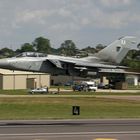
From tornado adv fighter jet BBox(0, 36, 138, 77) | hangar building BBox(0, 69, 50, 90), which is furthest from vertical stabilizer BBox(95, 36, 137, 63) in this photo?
hangar building BBox(0, 69, 50, 90)

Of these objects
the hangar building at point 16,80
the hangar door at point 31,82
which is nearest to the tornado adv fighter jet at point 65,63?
the hangar building at point 16,80

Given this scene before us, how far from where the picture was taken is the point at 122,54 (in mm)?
33281

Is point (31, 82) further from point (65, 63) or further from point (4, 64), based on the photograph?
point (65, 63)

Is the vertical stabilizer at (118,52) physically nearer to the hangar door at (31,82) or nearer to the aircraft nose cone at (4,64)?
the aircraft nose cone at (4,64)

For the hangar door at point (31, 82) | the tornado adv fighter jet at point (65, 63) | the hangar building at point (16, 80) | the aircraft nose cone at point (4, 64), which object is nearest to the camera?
the tornado adv fighter jet at point (65, 63)

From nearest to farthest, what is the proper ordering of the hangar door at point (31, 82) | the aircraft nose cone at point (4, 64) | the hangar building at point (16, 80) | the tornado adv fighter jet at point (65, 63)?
the tornado adv fighter jet at point (65, 63) → the aircraft nose cone at point (4, 64) → the hangar building at point (16, 80) → the hangar door at point (31, 82)

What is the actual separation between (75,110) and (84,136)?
1744 cm

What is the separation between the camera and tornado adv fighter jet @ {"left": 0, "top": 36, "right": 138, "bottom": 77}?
25109mm

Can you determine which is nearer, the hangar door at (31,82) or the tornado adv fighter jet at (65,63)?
the tornado adv fighter jet at (65,63)

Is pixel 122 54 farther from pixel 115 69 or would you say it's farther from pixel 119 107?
pixel 119 107

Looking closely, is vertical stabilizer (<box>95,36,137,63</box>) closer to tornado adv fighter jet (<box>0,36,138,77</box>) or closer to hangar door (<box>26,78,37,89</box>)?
tornado adv fighter jet (<box>0,36,138,77</box>)

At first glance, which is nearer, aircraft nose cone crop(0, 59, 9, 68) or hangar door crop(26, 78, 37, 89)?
aircraft nose cone crop(0, 59, 9, 68)

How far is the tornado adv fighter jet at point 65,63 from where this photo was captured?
25109mm

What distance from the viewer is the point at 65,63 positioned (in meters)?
26.1
